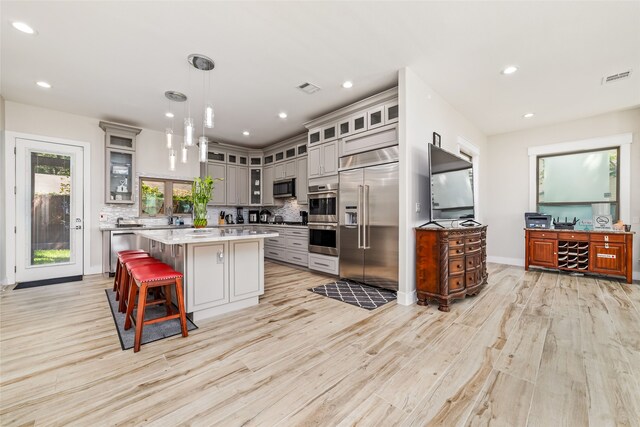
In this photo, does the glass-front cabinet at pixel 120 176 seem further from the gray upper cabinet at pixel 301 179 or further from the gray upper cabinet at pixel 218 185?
the gray upper cabinet at pixel 301 179

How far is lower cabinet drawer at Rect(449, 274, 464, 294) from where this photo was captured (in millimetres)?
3103

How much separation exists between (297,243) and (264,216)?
1.92 meters

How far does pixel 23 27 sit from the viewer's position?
2.49 meters

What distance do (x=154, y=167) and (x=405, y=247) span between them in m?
5.25

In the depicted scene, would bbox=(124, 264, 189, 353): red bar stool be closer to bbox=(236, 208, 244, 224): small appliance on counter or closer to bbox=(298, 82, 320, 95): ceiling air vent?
bbox=(298, 82, 320, 95): ceiling air vent

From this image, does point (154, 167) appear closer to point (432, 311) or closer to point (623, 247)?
point (432, 311)

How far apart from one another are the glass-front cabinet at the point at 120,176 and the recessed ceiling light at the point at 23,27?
2.65 meters

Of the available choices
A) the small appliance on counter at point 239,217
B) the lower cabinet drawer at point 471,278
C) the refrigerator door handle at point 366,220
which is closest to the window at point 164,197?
the small appliance on counter at point 239,217

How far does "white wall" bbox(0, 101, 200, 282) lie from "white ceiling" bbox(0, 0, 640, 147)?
22 cm

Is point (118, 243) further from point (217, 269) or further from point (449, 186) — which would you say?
point (449, 186)

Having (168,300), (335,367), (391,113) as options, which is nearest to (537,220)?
(391,113)

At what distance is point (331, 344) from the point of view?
2270 mm

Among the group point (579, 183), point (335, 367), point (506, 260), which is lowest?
point (335, 367)

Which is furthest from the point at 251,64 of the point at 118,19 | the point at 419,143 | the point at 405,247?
the point at 405,247
